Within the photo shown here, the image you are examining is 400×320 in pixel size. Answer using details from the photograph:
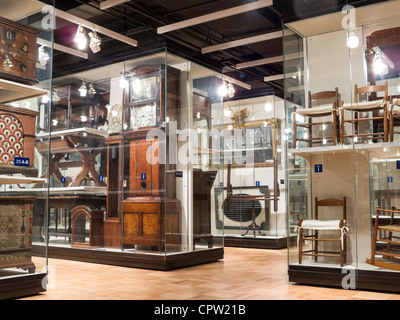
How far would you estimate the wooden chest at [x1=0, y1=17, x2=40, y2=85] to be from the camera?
4086 millimetres

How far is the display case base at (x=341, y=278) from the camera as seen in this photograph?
175 inches

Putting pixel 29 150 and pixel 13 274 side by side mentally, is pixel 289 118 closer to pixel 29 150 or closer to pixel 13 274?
pixel 29 150

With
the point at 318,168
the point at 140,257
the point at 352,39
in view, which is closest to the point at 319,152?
the point at 318,168

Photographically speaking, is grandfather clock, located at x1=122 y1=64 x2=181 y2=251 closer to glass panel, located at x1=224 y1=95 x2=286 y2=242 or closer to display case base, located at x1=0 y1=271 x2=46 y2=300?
display case base, located at x1=0 y1=271 x2=46 y2=300

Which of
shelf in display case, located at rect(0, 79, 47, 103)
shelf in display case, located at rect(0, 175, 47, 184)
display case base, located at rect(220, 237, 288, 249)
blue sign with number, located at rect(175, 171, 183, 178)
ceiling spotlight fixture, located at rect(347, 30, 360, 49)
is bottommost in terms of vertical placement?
display case base, located at rect(220, 237, 288, 249)

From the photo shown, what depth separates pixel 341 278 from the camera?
475cm

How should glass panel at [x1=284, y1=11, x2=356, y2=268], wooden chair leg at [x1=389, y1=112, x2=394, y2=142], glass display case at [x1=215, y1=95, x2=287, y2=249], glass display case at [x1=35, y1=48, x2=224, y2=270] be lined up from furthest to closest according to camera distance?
1. glass display case at [x1=215, y1=95, x2=287, y2=249]
2. glass display case at [x1=35, y1=48, x2=224, y2=270]
3. glass panel at [x1=284, y1=11, x2=356, y2=268]
4. wooden chair leg at [x1=389, y1=112, x2=394, y2=142]

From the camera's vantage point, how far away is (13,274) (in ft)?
13.8

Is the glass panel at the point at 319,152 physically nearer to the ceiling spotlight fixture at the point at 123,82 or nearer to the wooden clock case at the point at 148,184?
the wooden clock case at the point at 148,184

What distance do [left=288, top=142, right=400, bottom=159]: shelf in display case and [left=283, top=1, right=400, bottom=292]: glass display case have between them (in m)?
0.01

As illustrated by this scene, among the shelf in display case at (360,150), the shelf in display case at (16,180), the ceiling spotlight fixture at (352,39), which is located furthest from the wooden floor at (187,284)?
the ceiling spotlight fixture at (352,39)

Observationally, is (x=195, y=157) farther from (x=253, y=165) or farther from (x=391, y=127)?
(x=253, y=165)

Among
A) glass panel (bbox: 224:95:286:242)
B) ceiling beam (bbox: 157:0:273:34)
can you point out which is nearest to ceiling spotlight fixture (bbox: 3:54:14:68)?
ceiling beam (bbox: 157:0:273:34)

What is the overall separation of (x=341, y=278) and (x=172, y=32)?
538cm
